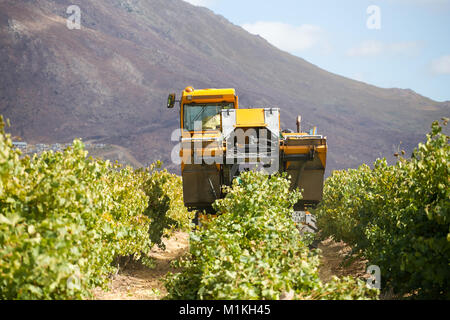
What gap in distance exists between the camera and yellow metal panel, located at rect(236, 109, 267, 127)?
33.7 ft

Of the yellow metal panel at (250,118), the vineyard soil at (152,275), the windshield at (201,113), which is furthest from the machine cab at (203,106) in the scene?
the vineyard soil at (152,275)

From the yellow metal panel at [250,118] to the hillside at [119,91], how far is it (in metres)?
106

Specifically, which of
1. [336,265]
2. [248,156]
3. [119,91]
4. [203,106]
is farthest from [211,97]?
[119,91]

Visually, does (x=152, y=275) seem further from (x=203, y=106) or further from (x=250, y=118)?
(x=203, y=106)

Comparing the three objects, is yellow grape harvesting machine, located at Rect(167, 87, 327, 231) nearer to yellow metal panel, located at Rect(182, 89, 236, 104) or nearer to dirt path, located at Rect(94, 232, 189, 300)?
dirt path, located at Rect(94, 232, 189, 300)

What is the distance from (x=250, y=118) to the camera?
10.4 meters

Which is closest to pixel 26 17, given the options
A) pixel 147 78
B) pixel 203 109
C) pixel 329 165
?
pixel 147 78

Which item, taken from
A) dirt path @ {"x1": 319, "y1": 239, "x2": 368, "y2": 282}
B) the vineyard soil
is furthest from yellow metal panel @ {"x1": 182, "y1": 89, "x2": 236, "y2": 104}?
dirt path @ {"x1": 319, "y1": 239, "x2": 368, "y2": 282}

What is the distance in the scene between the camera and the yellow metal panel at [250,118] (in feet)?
33.7

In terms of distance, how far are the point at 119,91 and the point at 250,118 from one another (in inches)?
5865

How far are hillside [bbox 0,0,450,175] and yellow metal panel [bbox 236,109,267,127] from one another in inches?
4167
